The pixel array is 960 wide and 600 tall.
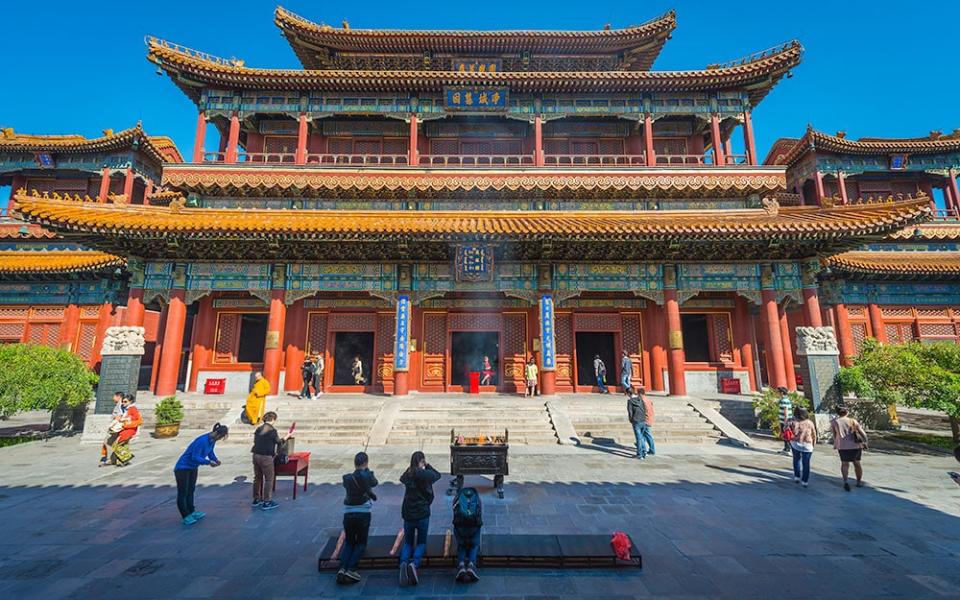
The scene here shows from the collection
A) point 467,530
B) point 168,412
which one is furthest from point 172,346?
point 467,530

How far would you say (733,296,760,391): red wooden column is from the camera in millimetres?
14430

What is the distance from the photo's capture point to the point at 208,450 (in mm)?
5375

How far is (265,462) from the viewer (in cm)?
568

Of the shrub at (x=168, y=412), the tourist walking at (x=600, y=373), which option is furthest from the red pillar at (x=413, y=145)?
the shrub at (x=168, y=412)

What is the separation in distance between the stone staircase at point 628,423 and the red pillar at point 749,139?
1056cm

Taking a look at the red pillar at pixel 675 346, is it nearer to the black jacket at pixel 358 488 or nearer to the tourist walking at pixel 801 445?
the tourist walking at pixel 801 445

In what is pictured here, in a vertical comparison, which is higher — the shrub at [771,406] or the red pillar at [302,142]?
the red pillar at [302,142]

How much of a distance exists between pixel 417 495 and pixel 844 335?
20058mm

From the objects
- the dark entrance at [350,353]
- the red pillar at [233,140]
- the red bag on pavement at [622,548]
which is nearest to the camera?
the red bag on pavement at [622,548]

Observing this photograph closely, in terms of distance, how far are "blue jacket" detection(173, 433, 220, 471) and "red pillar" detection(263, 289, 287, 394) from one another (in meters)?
7.48

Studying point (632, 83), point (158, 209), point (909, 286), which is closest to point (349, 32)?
point (158, 209)

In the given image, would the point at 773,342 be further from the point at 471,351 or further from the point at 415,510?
the point at 415,510

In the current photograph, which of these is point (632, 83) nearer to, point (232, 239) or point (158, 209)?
point (232, 239)

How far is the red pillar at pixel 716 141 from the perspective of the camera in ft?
51.8
